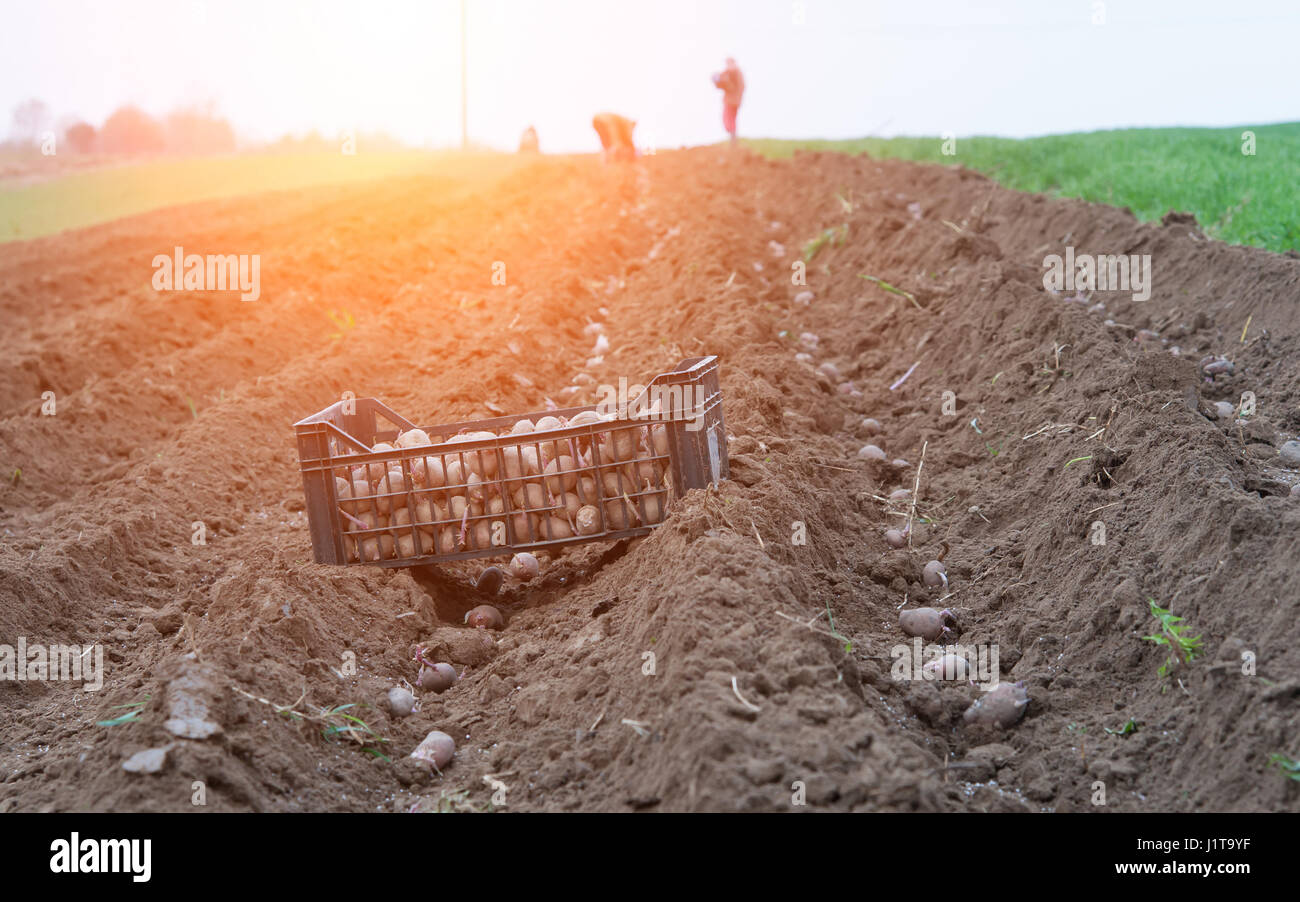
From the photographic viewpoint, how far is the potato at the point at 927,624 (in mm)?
3982

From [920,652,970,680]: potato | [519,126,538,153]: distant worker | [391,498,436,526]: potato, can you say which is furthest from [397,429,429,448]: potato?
[519,126,538,153]: distant worker

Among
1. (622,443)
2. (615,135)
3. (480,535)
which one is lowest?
(480,535)

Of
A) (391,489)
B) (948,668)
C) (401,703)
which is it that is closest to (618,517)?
(391,489)

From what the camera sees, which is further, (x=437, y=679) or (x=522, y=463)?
(x=522, y=463)

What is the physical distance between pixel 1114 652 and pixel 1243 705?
0.62 meters

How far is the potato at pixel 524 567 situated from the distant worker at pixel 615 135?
16128 mm

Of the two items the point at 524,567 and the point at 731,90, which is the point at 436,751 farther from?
the point at 731,90

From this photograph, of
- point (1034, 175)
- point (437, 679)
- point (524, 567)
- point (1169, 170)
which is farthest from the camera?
point (1034, 175)

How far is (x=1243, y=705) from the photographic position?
2.93 meters

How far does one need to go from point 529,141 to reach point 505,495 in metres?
24.4

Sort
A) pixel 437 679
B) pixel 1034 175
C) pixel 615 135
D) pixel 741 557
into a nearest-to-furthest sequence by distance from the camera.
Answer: pixel 741 557
pixel 437 679
pixel 1034 175
pixel 615 135

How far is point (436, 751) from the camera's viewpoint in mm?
3385
